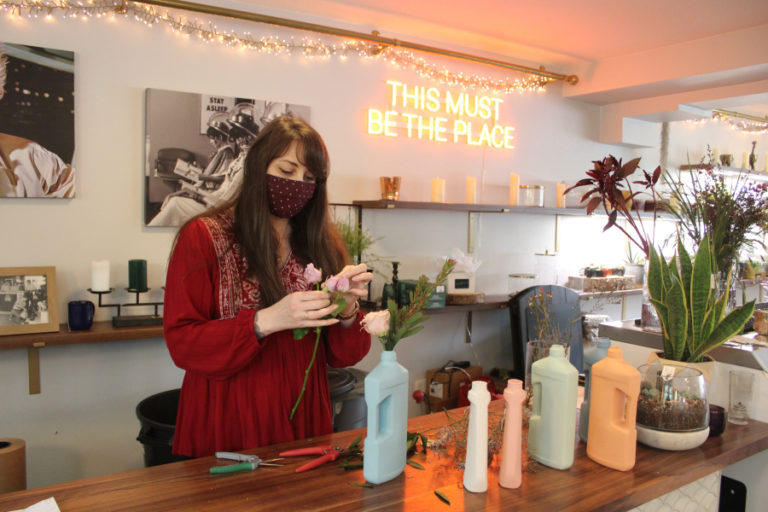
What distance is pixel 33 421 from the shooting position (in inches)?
110

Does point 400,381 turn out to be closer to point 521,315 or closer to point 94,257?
point 94,257

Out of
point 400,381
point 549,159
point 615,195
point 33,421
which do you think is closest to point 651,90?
point 549,159

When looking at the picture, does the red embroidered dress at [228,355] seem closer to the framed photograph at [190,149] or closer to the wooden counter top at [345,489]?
the wooden counter top at [345,489]

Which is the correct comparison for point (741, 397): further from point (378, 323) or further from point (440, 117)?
point (440, 117)

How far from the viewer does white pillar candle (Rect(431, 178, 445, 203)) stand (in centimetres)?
382

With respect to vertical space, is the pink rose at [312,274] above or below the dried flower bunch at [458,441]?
above

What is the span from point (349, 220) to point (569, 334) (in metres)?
2.22

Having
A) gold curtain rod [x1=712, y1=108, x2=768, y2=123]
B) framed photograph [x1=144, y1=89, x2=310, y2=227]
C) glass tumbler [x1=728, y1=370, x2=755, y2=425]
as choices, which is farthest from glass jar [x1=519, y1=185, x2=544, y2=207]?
glass tumbler [x1=728, y1=370, x2=755, y2=425]

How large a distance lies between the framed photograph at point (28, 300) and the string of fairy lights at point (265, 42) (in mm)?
1206

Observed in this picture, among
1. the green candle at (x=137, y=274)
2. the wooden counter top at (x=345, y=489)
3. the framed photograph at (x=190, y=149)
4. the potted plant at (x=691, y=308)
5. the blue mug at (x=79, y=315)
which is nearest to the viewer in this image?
the wooden counter top at (x=345, y=489)

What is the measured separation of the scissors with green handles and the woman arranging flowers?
226 mm

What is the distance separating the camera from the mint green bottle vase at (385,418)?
49.0 inches

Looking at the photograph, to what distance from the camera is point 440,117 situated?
405cm

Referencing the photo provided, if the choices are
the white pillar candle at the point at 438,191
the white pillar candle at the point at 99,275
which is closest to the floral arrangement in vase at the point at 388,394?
the white pillar candle at the point at 99,275
